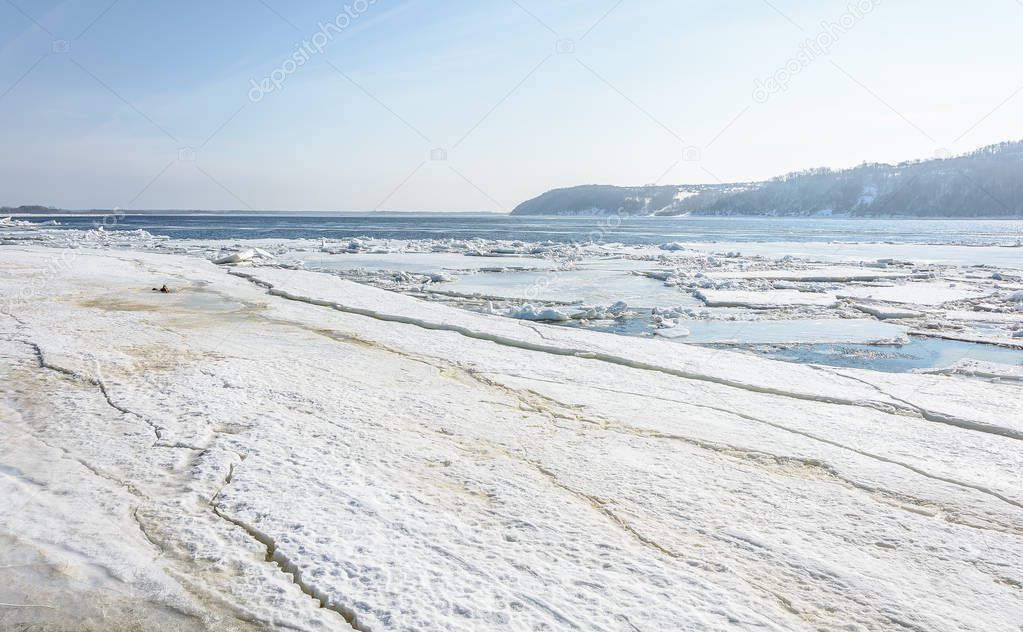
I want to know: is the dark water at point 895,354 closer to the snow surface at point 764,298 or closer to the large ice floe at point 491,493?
the large ice floe at point 491,493

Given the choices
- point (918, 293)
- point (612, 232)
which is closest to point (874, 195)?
point (612, 232)

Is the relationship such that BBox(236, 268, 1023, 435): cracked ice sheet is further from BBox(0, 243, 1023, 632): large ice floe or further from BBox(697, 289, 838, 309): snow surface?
BBox(697, 289, 838, 309): snow surface

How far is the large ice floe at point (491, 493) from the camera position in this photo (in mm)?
2404

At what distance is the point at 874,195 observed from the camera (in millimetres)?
128125

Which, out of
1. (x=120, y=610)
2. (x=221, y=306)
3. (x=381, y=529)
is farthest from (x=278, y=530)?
(x=221, y=306)

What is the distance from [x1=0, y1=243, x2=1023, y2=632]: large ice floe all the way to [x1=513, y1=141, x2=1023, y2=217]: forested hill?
129803mm

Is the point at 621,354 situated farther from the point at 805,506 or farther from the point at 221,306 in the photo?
the point at 221,306

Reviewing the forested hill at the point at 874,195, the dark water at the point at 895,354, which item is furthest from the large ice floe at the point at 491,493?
the forested hill at the point at 874,195

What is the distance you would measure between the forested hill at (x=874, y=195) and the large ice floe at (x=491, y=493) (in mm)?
129803

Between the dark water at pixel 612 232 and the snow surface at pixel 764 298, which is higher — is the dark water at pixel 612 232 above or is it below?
above

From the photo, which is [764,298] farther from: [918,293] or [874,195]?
[874,195]

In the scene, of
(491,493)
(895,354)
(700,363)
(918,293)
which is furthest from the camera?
(918,293)

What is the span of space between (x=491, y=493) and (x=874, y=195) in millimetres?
148986

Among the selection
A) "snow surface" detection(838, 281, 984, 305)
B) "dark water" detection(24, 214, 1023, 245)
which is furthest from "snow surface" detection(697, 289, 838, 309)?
"dark water" detection(24, 214, 1023, 245)
